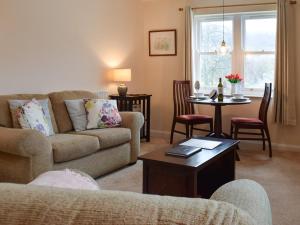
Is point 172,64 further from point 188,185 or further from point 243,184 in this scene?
point 243,184

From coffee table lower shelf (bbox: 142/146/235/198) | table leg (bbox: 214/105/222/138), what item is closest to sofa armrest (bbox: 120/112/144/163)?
table leg (bbox: 214/105/222/138)

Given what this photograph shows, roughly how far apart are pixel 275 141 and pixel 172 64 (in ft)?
6.94

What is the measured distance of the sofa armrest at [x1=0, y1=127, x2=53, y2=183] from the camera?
2.86 m

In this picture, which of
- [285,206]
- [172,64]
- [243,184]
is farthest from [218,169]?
[172,64]

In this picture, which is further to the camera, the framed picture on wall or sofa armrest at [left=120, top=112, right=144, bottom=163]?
the framed picture on wall

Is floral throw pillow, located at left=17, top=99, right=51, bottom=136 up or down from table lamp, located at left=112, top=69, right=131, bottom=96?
down

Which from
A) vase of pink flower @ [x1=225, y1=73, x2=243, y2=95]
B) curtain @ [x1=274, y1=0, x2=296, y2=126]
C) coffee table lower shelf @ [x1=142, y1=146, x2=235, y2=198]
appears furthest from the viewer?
vase of pink flower @ [x1=225, y1=73, x2=243, y2=95]

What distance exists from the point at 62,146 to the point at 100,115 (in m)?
0.97

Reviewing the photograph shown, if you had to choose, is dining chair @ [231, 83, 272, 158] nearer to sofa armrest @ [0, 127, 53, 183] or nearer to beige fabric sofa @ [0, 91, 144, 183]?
beige fabric sofa @ [0, 91, 144, 183]

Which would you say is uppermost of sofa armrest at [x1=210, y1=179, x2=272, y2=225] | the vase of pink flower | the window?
the window

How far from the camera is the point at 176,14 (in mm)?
5785

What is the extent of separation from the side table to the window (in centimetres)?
99

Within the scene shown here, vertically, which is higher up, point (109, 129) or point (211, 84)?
point (211, 84)

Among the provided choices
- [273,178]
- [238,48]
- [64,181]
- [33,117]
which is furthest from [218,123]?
[64,181]
